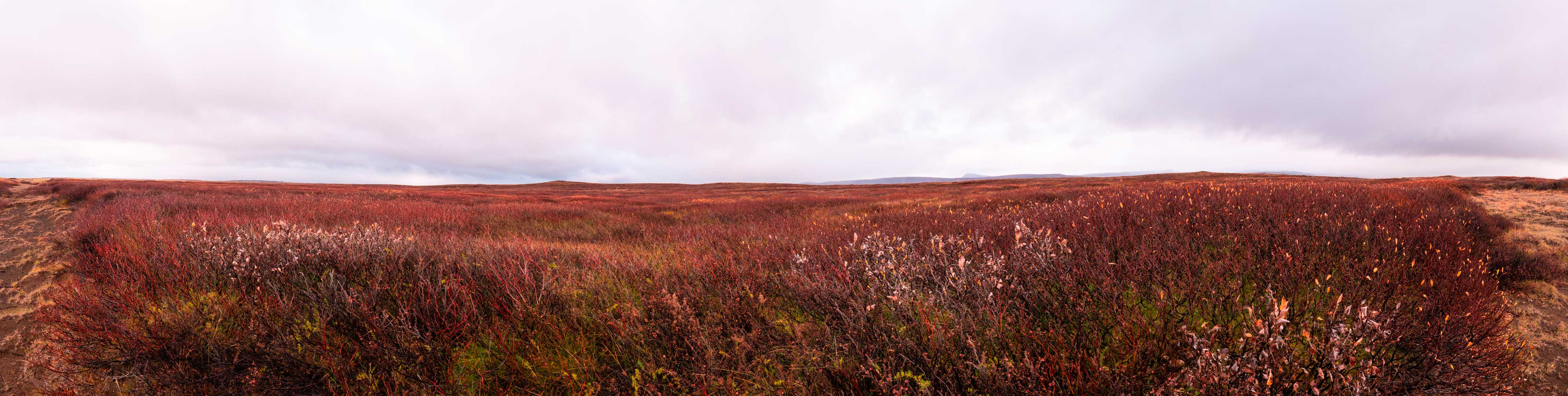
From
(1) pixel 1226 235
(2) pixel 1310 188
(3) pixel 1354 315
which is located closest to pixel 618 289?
(3) pixel 1354 315

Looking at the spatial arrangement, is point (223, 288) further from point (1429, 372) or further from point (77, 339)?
point (1429, 372)

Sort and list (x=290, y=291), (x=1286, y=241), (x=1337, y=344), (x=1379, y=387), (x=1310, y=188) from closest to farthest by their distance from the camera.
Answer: (x=1337, y=344)
(x=1379, y=387)
(x=290, y=291)
(x=1286, y=241)
(x=1310, y=188)

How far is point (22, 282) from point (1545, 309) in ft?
45.5

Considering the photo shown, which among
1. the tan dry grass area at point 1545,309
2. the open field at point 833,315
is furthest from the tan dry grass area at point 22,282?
the tan dry grass area at point 1545,309

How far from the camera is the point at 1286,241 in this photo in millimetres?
3365

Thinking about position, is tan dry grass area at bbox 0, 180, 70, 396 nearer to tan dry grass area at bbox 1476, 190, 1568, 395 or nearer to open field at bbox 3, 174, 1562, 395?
open field at bbox 3, 174, 1562, 395

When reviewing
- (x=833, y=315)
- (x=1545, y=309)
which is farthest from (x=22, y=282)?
(x=1545, y=309)

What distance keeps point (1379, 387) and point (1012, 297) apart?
1317 millimetres

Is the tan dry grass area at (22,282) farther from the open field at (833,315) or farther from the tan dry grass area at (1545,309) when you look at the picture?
the tan dry grass area at (1545,309)

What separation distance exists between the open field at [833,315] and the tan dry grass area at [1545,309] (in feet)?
0.59

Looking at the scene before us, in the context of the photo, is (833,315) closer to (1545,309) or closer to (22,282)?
(1545,309)

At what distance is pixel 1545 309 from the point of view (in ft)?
11.2

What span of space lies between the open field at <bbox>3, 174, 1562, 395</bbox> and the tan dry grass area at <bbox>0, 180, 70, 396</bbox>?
0.17 metres

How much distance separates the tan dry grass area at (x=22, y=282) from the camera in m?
2.83
